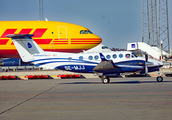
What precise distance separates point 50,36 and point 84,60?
8.54 meters

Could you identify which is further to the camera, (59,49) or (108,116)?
(59,49)

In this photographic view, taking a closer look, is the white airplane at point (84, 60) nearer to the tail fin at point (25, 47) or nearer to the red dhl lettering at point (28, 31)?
the tail fin at point (25, 47)

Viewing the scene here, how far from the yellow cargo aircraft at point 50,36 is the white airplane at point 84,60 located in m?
6.72

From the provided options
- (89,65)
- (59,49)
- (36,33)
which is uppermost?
(36,33)

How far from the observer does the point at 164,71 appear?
30.7 meters

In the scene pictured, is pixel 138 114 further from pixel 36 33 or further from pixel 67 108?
pixel 36 33

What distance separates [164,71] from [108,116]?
24.3m

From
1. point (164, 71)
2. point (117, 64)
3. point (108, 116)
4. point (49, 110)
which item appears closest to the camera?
point (108, 116)

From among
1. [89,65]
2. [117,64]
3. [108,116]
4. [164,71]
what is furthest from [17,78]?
[108,116]

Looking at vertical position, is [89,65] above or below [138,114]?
above

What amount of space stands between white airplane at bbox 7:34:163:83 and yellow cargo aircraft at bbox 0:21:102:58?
672 centimetres

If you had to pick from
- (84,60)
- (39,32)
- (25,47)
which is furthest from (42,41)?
(84,60)

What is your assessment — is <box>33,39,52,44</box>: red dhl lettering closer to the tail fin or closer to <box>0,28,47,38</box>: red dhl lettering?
<box>0,28,47,38</box>: red dhl lettering

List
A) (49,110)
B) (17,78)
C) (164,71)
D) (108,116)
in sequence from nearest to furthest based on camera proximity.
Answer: (108,116) < (49,110) < (17,78) < (164,71)
